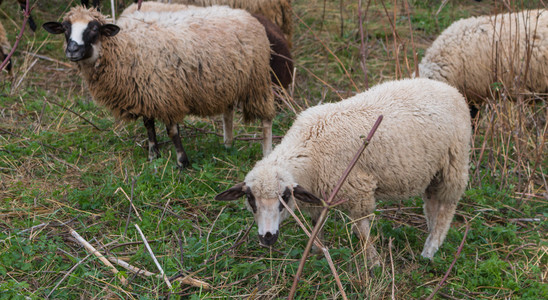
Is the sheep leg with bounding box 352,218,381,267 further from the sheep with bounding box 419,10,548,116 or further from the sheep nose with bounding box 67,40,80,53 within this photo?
the sheep with bounding box 419,10,548,116

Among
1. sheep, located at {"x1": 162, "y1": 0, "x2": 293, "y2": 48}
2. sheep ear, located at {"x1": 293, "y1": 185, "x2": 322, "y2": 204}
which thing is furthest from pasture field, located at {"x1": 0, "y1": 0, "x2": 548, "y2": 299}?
sheep, located at {"x1": 162, "y1": 0, "x2": 293, "y2": 48}

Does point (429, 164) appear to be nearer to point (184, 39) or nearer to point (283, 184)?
point (283, 184)

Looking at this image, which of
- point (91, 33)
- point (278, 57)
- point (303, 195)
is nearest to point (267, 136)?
point (278, 57)

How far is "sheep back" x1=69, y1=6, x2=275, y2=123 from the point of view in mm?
4906

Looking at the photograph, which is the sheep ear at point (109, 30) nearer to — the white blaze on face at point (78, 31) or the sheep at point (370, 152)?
the white blaze on face at point (78, 31)

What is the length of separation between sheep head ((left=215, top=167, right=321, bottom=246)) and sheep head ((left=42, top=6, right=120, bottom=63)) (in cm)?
210

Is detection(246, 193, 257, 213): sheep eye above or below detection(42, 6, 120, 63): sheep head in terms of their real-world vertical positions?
below

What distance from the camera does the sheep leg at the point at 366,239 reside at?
3727 mm

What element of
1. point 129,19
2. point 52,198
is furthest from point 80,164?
point 129,19

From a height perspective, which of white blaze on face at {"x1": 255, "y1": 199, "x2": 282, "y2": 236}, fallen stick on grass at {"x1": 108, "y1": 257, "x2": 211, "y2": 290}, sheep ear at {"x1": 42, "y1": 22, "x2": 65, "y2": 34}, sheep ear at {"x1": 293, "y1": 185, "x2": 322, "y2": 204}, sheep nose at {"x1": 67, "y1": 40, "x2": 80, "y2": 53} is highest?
sheep ear at {"x1": 42, "y1": 22, "x2": 65, "y2": 34}

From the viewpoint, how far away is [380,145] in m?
3.66

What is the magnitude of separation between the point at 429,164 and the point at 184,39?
245 cm

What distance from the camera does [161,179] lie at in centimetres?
492

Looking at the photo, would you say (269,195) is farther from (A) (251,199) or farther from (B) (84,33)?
(B) (84,33)
